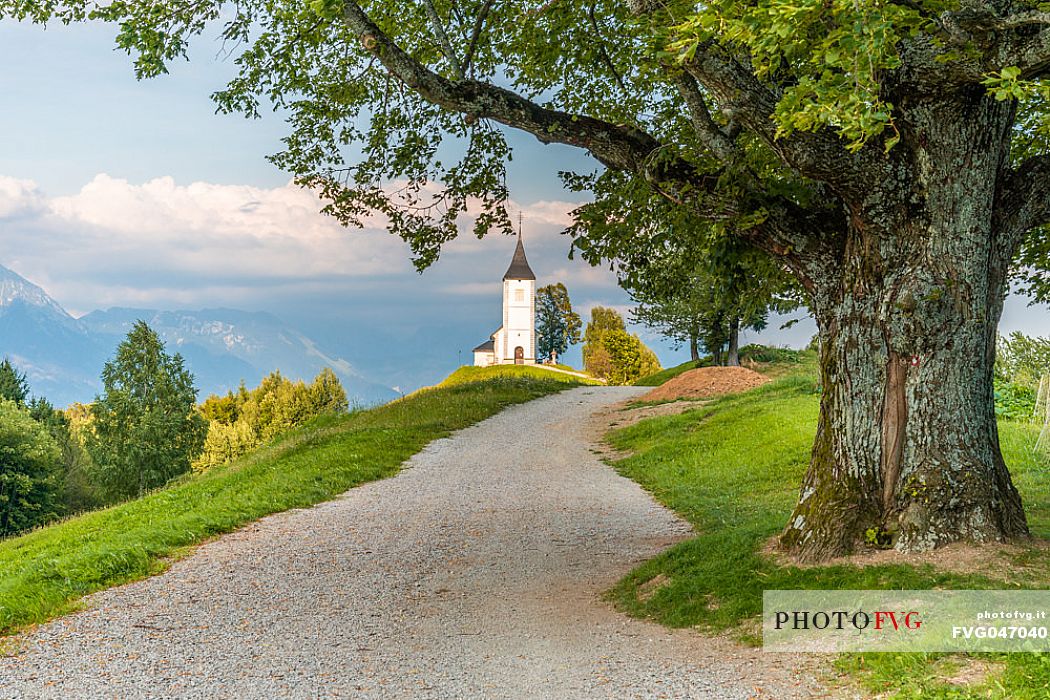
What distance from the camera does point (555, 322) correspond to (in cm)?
8019

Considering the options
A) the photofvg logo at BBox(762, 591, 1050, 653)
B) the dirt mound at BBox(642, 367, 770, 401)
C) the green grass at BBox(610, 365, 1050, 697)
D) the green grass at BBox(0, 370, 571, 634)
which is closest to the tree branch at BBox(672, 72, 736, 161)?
the green grass at BBox(610, 365, 1050, 697)

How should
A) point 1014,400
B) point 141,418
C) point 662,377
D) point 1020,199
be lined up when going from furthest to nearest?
point 141,418, point 662,377, point 1014,400, point 1020,199

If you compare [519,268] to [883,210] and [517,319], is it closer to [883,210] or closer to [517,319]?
[517,319]

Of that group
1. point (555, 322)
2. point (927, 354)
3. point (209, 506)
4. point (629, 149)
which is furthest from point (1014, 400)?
point (555, 322)

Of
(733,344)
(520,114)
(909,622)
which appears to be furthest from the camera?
(733,344)

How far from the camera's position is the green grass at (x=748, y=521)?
5.64 meters

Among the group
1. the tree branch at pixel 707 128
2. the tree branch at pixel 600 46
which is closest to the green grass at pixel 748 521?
the tree branch at pixel 707 128

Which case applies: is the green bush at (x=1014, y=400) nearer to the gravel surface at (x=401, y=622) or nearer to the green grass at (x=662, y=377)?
the gravel surface at (x=401, y=622)

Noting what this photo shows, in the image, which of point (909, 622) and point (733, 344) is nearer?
point (909, 622)

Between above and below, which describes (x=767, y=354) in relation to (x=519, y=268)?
below

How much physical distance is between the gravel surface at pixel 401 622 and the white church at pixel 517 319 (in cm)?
7397

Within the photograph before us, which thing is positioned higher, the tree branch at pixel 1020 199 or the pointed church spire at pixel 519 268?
the pointed church spire at pixel 519 268

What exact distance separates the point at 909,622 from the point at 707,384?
22462mm

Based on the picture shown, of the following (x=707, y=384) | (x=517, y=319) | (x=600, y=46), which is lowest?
(x=707, y=384)
